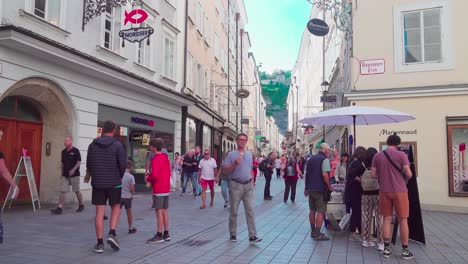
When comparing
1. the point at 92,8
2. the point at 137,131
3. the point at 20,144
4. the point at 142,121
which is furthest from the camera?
the point at 142,121

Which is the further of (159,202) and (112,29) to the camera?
(112,29)

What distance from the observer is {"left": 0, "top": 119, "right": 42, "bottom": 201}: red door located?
39.0 ft

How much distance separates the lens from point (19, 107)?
41.0 feet

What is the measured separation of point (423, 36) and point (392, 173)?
9427 millimetres

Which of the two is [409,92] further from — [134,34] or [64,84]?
[64,84]

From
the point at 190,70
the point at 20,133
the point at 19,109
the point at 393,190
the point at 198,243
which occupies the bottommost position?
the point at 198,243

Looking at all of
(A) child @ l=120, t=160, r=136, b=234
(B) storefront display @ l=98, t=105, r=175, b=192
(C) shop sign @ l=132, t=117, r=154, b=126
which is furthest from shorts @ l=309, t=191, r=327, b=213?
(C) shop sign @ l=132, t=117, r=154, b=126

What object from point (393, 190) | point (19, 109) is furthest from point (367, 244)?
point (19, 109)

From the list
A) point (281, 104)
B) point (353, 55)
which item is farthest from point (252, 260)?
point (281, 104)

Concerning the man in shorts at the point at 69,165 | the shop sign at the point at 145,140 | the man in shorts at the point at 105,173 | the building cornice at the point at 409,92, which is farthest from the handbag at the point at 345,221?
the shop sign at the point at 145,140

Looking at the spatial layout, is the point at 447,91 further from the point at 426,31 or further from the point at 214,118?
the point at 214,118

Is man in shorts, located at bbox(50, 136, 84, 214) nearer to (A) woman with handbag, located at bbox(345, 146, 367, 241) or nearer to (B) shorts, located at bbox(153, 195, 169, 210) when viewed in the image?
(B) shorts, located at bbox(153, 195, 169, 210)

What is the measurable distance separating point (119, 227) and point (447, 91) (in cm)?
1096

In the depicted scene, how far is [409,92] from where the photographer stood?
1475 cm
